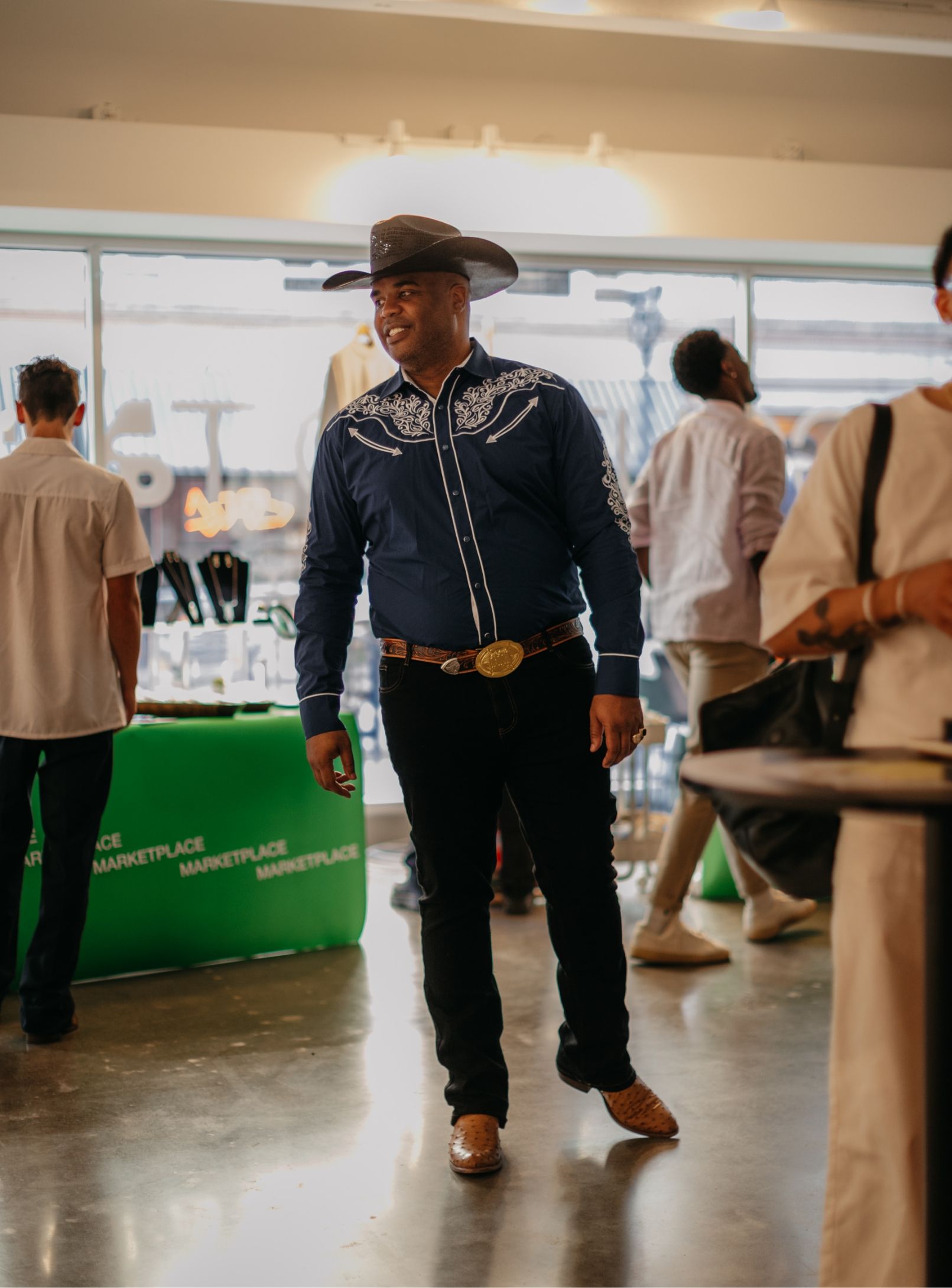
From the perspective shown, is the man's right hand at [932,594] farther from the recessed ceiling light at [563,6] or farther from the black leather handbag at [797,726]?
the recessed ceiling light at [563,6]

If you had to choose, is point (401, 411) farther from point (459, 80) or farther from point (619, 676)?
point (459, 80)

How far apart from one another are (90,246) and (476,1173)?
410cm

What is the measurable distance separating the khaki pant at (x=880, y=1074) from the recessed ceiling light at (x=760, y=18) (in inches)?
154

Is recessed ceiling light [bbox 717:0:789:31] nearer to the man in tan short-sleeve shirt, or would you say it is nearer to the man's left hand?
the man in tan short-sleeve shirt

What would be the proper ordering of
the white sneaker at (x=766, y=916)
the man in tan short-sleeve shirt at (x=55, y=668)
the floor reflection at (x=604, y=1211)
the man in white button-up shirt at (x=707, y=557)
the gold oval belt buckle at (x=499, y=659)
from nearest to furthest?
the floor reflection at (x=604, y=1211) → the gold oval belt buckle at (x=499, y=659) → the man in tan short-sleeve shirt at (x=55, y=668) → the man in white button-up shirt at (x=707, y=557) → the white sneaker at (x=766, y=916)

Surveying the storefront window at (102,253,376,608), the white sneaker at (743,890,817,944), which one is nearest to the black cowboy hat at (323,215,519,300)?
the white sneaker at (743,890,817,944)

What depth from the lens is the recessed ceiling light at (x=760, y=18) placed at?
466 cm

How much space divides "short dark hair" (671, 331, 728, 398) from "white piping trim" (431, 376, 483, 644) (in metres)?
1.64

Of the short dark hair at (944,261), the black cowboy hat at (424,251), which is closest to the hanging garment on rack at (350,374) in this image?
the black cowboy hat at (424,251)

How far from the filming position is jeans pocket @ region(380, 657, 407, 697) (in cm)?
244

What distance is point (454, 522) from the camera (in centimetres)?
243

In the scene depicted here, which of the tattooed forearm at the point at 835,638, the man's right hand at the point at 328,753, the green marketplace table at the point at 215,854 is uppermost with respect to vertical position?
the tattooed forearm at the point at 835,638

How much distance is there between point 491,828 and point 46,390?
5.59ft

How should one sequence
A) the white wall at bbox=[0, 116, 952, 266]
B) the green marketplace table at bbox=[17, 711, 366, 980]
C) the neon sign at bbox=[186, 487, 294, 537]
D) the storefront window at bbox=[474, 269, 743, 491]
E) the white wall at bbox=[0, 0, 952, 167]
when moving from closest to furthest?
1. the green marketplace table at bbox=[17, 711, 366, 980]
2. the white wall at bbox=[0, 116, 952, 266]
3. the white wall at bbox=[0, 0, 952, 167]
4. the neon sign at bbox=[186, 487, 294, 537]
5. the storefront window at bbox=[474, 269, 743, 491]
